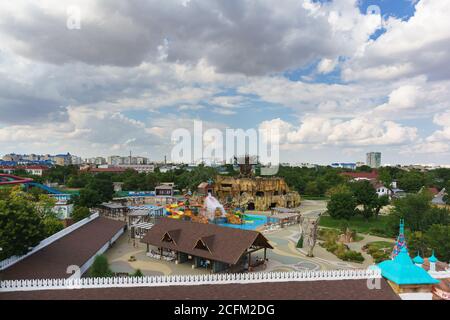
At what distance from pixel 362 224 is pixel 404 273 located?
39280mm

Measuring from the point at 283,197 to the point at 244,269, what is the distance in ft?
132

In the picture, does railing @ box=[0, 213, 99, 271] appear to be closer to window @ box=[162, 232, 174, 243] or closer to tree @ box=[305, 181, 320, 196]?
window @ box=[162, 232, 174, 243]

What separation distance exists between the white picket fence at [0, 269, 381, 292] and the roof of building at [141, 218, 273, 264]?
10641mm

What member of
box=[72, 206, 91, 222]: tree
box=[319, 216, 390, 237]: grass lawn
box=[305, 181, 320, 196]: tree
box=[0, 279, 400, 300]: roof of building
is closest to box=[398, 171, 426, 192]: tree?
box=[305, 181, 320, 196]: tree

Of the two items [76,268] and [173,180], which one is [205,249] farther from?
[173,180]

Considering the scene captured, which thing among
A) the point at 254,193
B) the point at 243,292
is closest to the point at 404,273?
the point at 243,292

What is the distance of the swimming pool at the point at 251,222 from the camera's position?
49.5 m

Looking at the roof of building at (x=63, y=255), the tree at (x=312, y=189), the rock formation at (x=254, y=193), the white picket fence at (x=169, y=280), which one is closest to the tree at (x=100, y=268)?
the roof of building at (x=63, y=255)

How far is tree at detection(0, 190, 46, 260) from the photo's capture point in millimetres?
20328

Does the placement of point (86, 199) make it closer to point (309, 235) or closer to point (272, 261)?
point (272, 261)

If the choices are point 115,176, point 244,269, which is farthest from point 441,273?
point 115,176

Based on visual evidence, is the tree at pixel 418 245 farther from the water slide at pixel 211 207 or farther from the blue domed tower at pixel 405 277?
the water slide at pixel 211 207

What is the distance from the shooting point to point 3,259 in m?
20.5
